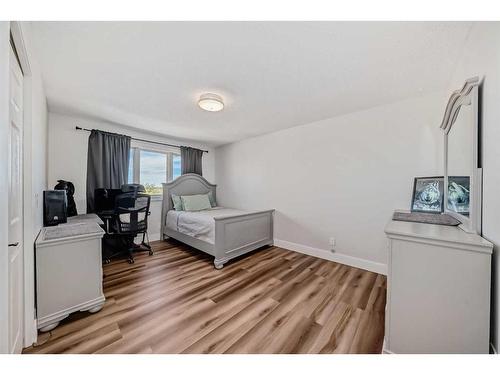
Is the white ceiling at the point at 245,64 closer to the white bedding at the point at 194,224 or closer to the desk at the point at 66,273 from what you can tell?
the desk at the point at 66,273

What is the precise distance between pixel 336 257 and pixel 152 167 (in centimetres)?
383

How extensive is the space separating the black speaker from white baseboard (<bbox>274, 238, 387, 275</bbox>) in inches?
119

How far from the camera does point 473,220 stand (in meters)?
1.18

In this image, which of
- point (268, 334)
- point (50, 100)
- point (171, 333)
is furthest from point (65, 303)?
point (50, 100)

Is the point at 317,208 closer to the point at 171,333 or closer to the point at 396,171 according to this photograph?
the point at 396,171

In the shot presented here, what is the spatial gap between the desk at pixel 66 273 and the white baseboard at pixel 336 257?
2632 mm

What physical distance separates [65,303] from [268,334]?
1.67 meters

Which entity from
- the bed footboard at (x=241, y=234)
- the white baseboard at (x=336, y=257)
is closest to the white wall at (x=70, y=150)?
the bed footboard at (x=241, y=234)

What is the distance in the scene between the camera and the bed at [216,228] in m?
2.75

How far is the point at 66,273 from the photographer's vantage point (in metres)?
1.60

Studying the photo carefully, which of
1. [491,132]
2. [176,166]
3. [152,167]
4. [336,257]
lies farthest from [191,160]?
[491,132]

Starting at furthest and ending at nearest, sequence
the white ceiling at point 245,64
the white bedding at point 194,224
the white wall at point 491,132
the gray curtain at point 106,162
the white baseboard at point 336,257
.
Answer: the gray curtain at point 106,162 < the white bedding at point 194,224 < the white baseboard at point 336,257 < the white ceiling at point 245,64 < the white wall at point 491,132

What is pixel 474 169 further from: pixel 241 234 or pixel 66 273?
pixel 66 273

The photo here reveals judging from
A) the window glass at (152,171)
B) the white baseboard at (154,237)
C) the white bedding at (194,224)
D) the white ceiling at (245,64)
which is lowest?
the white baseboard at (154,237)
